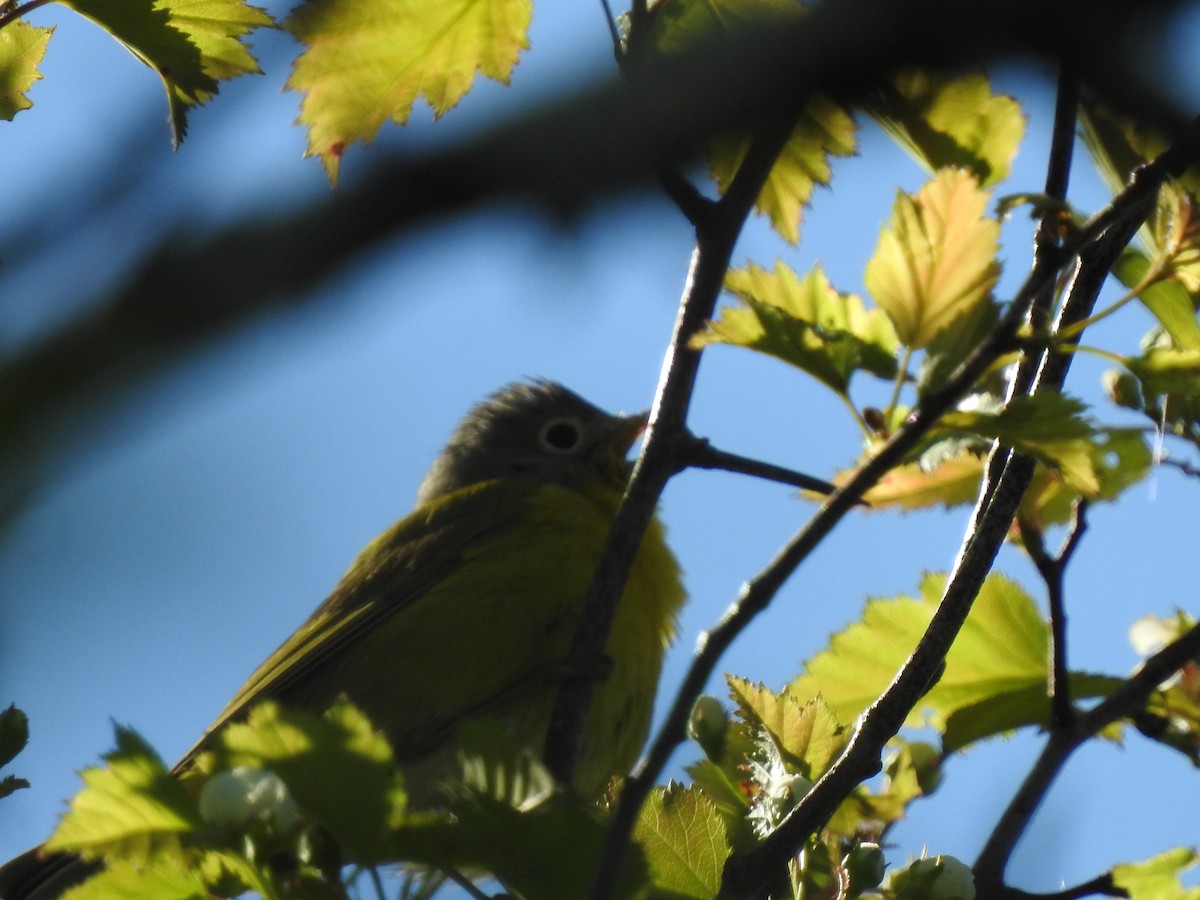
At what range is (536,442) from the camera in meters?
6.64

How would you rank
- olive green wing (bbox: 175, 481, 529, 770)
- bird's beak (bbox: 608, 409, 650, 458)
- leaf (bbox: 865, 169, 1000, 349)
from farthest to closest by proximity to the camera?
1. bird's beak (bbox: 608, 409, 650, 458)
2. olive green wing (bbox: 175, 481, 529, 770)
3. leaf (bbox: 865, 169, 1000, 349)

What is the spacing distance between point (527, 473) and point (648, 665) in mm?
1757

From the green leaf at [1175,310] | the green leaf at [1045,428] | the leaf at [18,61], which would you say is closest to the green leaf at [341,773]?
the green leaf at [1045,428]

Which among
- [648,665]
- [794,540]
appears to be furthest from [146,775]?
[648,665]

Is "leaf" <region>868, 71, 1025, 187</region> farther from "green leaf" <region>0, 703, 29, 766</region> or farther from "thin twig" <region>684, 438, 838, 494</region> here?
"green leaf" <region>0, 703, 29, 766</region>

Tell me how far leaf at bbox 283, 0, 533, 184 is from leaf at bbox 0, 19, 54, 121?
0.77 metres

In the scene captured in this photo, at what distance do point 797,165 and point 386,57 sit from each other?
83 centimetres

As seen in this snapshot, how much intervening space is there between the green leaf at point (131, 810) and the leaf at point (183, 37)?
1482mm

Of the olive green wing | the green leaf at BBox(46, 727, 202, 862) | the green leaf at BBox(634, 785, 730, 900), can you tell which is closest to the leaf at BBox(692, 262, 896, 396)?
the green leaf at BBox(634, 785, 730, 900)

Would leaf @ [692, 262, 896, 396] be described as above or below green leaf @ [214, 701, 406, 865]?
above

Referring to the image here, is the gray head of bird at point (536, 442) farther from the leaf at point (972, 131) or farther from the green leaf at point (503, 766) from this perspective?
the green leaf at point (503, 766)

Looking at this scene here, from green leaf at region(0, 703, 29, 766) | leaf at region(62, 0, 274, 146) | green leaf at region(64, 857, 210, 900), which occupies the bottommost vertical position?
green leaf at region(64, 857, 210, 900)

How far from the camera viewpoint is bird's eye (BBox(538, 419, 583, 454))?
648cm

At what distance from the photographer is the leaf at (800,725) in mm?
2580
